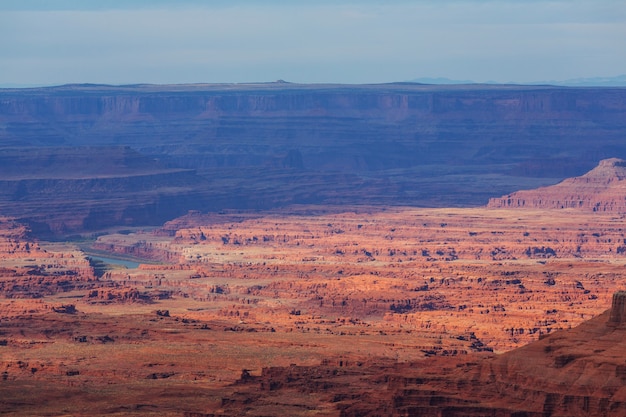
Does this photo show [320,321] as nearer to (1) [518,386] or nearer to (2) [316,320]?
(2) [316,320]

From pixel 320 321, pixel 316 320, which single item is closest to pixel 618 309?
pixel 320 321

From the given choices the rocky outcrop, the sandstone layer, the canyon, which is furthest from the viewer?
the sandstone layer

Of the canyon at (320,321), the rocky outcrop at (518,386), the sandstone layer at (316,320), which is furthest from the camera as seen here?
the sandstone layer at (316,320)

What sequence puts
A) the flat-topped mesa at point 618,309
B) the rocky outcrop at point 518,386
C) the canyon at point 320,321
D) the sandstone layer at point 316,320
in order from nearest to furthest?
1. the rocky outcrop at point 518,386
2. the flat-topped mesa at point 618,309
3. the canyon at point 320,321
4. the sandstone layer at point 316,320

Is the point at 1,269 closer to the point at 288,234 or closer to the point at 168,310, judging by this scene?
the point at 168,310

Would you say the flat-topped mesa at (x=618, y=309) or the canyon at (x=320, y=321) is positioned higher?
the flat-topped mesa at (x=618, y=309)

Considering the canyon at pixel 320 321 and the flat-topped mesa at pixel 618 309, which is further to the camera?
the canyon at pixel 320 321

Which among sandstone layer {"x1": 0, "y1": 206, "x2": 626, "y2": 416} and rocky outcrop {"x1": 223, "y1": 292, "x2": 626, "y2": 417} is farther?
sandstone layer {"x1": 0, "y1": 206, "x2": 626, "y2": 416}

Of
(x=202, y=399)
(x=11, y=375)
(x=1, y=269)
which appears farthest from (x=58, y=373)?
(x=1, y=269)
